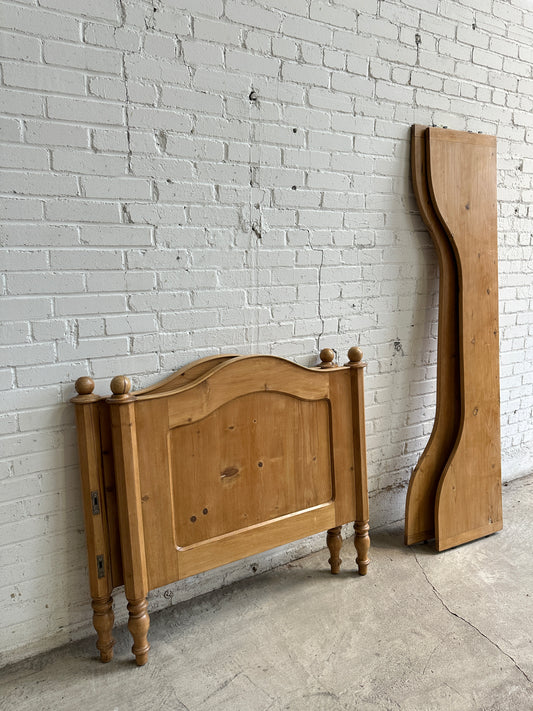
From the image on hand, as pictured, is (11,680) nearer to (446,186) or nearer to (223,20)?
(223,20)

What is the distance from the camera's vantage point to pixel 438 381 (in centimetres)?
246

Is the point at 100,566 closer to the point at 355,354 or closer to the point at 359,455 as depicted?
the point at 359,455

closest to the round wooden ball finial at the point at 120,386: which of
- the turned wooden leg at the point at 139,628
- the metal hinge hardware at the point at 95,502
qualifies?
the metal hinge hardware at the point at 95,502

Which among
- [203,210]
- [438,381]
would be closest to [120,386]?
[203,210]

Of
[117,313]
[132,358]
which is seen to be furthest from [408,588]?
[117,313]

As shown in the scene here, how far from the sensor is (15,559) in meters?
1.72

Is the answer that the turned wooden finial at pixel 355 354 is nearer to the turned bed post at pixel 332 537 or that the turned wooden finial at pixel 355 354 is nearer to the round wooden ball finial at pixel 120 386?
the turned bed post at pixel 332 537

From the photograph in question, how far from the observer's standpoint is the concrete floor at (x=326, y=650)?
5.23ft

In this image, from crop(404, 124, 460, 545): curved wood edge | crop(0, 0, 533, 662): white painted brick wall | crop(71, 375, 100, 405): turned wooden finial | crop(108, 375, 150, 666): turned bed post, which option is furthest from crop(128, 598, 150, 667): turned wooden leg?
crop(404, 124, 460, 545): curved wood edge

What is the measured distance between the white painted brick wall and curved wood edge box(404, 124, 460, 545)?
7 cm

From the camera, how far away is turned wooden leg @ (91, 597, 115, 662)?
1.75 m

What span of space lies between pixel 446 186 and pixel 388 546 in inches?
63.3

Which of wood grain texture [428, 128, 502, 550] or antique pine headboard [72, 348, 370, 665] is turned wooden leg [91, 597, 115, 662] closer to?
antique pine headboard [72, 348, 370, 665]

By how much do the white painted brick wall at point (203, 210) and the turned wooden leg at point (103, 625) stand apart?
0.14 m
